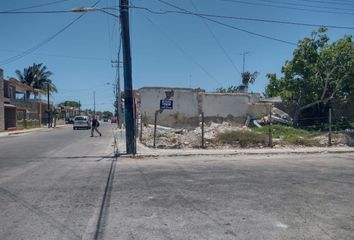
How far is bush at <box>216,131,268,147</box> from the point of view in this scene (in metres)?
21.0

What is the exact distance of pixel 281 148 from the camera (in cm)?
2075

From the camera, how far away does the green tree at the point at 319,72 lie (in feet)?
96.6

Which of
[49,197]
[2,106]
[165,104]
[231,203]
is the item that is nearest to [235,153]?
[165,104]

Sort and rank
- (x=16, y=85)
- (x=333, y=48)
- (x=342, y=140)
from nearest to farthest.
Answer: (x=342, y=140), (x=333, y=48), (x=16, y=85)

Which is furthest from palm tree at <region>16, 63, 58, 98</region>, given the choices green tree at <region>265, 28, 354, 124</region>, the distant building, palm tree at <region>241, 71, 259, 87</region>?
green tree at <region>265, 28, 354, 124</region>

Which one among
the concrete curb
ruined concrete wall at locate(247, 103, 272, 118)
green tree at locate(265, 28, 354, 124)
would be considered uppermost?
green tree at locate(265, 28, 354, 124)

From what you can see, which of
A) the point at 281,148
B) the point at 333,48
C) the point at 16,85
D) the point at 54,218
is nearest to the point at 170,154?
the point at 281,148

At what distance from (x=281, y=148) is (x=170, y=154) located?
20.0 ft

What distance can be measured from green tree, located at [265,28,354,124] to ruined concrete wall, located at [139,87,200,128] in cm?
707

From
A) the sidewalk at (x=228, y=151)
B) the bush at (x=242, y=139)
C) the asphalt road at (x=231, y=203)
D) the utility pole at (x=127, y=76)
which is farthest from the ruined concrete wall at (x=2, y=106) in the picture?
the asphalt road at (x=231, y=203)

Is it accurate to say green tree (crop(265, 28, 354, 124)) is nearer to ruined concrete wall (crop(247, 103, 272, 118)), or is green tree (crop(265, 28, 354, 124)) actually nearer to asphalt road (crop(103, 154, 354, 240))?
ruined concrete wall (crop(247, 103, 272, 118))

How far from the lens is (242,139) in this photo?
68.7 ft

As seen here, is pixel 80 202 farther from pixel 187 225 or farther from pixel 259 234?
pixel 259 234

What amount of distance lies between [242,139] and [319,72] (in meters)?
12.1
